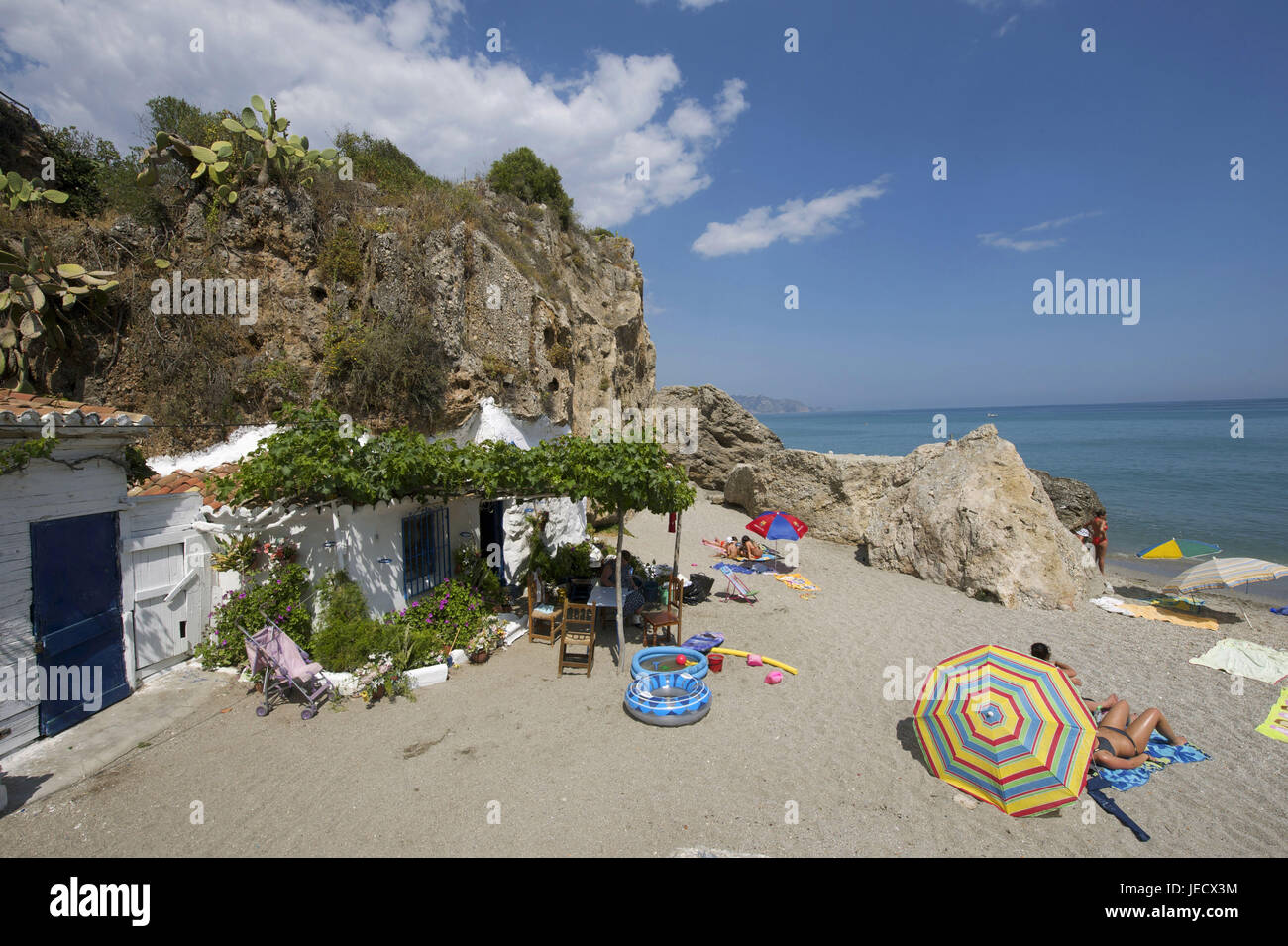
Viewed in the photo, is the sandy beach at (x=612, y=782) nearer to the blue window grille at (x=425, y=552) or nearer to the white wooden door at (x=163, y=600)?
the white wooden door at (x=163, y=600)

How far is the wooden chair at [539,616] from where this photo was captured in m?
9.17

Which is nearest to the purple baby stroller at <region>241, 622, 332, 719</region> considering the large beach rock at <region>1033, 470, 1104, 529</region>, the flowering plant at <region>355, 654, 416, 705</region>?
the flowering plant at <region>355, 654, 416, 705</region>

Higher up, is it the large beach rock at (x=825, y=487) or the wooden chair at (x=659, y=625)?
the large beach rock at (x=825, y=487)

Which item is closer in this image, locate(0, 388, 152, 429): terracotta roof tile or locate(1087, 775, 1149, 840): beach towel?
locate(1087, 775, 1149, 840): beach towel

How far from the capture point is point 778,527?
13.1 metres

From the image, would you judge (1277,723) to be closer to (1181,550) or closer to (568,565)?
(1181,550)

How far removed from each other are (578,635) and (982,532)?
9.87m

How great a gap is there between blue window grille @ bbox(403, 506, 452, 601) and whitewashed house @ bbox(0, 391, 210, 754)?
9.46 feet

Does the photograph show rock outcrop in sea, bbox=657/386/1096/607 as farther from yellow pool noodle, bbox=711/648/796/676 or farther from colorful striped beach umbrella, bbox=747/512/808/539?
yellow pool noodle, bbox=711/648/796/676

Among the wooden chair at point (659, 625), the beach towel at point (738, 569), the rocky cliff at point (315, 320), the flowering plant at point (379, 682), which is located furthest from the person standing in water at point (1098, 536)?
the flowering plant at point (379, 682)

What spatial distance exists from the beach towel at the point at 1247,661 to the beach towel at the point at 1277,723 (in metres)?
0.94

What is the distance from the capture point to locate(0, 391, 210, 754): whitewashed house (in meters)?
5.78
